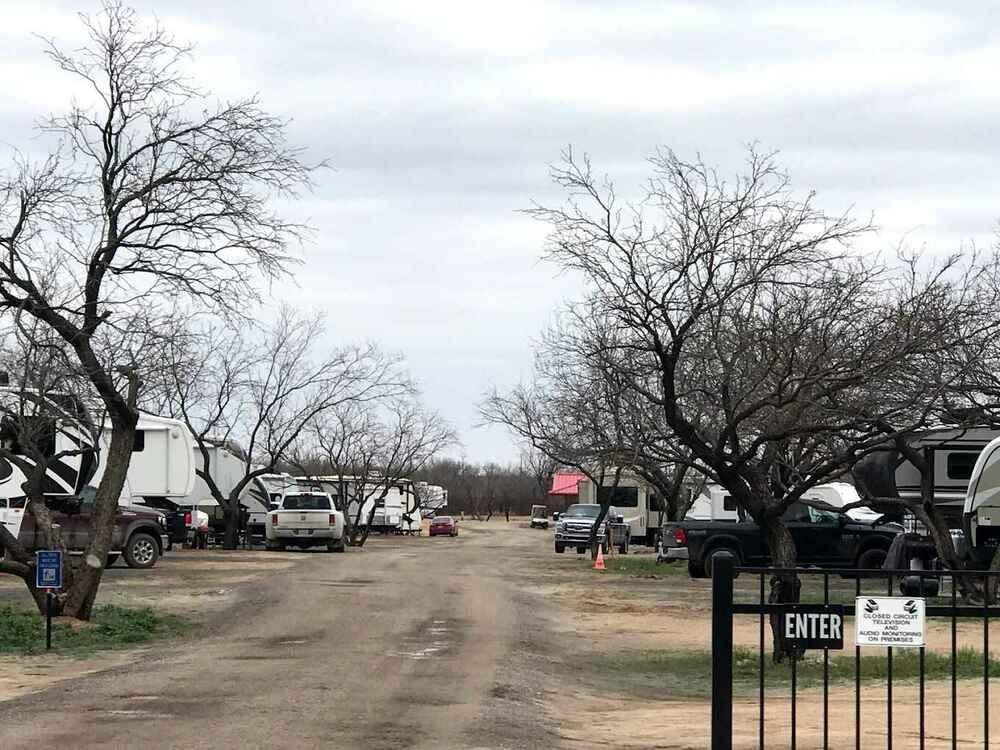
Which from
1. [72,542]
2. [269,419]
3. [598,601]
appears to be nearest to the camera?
[598,601]

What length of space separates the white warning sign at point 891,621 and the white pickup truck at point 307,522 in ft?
108

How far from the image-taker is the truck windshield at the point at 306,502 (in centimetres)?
4053

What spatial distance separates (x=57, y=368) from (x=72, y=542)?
7486 mm

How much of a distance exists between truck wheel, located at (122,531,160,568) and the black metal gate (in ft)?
50.8

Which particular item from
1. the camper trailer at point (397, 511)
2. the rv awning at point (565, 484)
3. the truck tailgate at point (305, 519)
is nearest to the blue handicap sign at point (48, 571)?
the truck tailgate at point (305, 519)

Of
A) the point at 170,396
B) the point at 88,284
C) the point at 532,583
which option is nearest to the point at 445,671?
the point at 88,284

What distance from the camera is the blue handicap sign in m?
17.0

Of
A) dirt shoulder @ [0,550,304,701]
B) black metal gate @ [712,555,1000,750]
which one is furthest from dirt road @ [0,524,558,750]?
black metal gate @ [712,555,1000,750]

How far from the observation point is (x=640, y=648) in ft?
60.5

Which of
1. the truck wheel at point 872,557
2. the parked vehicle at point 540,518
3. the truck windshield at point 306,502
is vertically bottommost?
the parked vehicle at point 540,518

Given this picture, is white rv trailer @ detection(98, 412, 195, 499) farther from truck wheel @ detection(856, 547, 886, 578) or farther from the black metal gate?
the black metal gate

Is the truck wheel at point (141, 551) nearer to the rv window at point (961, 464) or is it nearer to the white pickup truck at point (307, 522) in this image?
the white pickup truck at point (307, 522)

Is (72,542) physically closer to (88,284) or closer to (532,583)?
(532,583)

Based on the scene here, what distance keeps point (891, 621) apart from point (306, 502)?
33.8 meters
